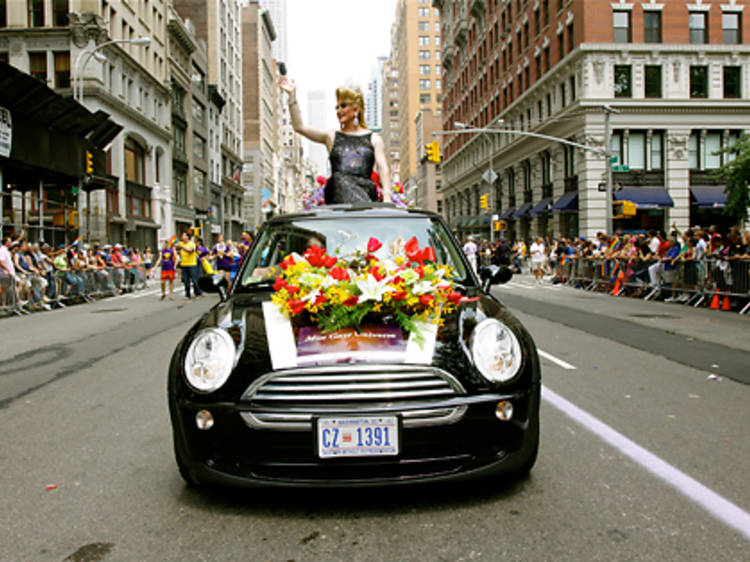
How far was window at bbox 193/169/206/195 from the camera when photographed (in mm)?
57188

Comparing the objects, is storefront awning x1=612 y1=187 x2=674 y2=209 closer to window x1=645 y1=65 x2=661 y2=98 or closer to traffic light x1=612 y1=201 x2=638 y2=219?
window x1=645 y1=65 x2=661 y2=98

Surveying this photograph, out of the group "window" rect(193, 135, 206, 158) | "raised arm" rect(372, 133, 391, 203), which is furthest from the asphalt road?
"window" rect(193, 135, 206, 158)

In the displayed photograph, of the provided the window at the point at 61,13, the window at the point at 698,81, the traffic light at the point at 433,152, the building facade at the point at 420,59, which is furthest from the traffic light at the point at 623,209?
the building facade at the point at 420,59

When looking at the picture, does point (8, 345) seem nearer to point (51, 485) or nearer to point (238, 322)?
point (51, 485)

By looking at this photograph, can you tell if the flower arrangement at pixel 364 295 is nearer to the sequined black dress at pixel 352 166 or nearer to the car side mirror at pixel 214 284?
the car side mirror at pixel 214 284

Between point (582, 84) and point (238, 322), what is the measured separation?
37.1 metres

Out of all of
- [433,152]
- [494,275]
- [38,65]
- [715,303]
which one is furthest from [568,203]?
[494,275]

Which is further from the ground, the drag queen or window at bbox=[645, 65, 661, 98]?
window at bbox=[645, 65, 661, 98]

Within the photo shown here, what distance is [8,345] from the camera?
34.3ft

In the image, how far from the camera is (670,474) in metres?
3.81

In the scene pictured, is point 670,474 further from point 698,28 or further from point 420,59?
point 420,59

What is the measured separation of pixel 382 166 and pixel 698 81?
37.3 m

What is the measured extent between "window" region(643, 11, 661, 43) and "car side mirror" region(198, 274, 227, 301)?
38.7 m

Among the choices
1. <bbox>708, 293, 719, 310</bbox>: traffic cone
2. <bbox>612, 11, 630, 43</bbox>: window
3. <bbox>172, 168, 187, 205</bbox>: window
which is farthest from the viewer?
<bbox>172, 168, 187, 205</bbox>: window
